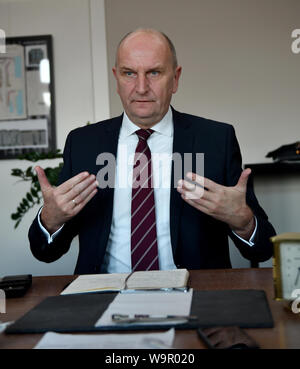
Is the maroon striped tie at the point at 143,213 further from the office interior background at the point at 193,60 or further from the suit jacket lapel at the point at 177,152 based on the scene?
the office interior background at the point at 193,60

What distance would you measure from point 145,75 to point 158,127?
0.21 metres

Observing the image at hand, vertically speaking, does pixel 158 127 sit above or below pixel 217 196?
above

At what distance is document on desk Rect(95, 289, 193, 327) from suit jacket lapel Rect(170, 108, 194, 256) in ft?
1.86

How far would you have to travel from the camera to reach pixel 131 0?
4617 mm

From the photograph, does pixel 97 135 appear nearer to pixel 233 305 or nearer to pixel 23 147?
pixel 233 305

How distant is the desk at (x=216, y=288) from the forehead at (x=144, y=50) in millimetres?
871

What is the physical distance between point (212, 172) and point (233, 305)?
92 centimetres

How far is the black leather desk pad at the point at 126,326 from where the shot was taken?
3.41ft

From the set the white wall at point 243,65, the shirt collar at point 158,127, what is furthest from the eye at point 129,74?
the white wall at point 243,65

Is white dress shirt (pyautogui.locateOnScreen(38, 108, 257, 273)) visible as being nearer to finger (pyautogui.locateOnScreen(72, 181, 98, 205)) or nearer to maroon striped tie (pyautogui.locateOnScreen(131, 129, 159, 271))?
maroon striped tie (pyautogui.locateOnScreen(131, 129, 159, 271))

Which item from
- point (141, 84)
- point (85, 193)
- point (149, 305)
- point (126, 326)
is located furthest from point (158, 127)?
point (126, 326)

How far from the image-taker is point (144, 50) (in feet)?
6.72

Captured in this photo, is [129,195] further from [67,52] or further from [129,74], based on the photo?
[67,52]
